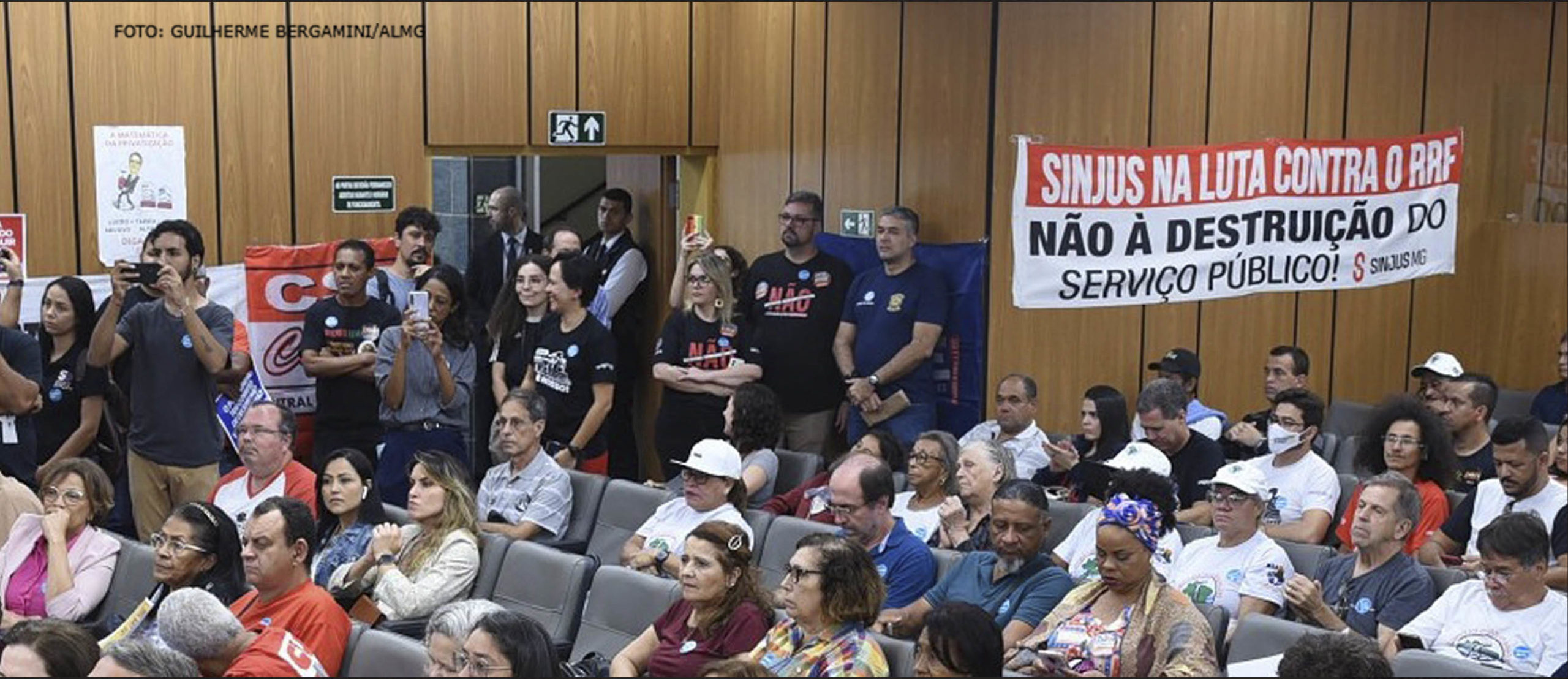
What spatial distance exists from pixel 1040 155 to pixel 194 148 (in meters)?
3.76

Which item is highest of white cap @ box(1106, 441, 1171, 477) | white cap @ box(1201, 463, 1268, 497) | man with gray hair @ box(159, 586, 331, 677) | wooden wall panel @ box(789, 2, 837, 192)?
wooden wall panel @ box(789, 2, 837, 192)

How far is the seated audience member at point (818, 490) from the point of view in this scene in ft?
22.0

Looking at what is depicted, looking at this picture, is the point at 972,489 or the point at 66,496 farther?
the point at 972,489

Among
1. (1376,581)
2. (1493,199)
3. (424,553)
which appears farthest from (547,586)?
(1493,199)

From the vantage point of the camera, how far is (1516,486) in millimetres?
5922

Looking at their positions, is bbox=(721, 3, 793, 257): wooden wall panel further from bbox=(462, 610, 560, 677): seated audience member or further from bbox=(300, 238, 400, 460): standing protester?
bbox=(462, 610, 560, 677): seated audience member

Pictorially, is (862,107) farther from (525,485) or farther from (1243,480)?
(1243,480)

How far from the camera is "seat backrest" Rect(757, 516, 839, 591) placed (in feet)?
20.0

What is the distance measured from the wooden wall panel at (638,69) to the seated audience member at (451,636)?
16.6ft

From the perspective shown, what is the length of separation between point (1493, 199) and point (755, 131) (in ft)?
12.7

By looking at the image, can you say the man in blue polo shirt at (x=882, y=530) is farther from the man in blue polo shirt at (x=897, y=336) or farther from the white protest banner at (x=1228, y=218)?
the white protest banner at (x=1228, y=218)

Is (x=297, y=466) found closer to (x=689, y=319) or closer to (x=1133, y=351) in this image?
(x=689, y=319)

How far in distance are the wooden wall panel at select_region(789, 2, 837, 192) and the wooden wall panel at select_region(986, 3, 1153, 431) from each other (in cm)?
113

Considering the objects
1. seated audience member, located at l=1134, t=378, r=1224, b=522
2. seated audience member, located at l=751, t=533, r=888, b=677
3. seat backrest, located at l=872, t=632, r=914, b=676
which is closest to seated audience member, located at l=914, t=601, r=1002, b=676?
seat backrest, located at l=872, t=632, r=914, b=676
